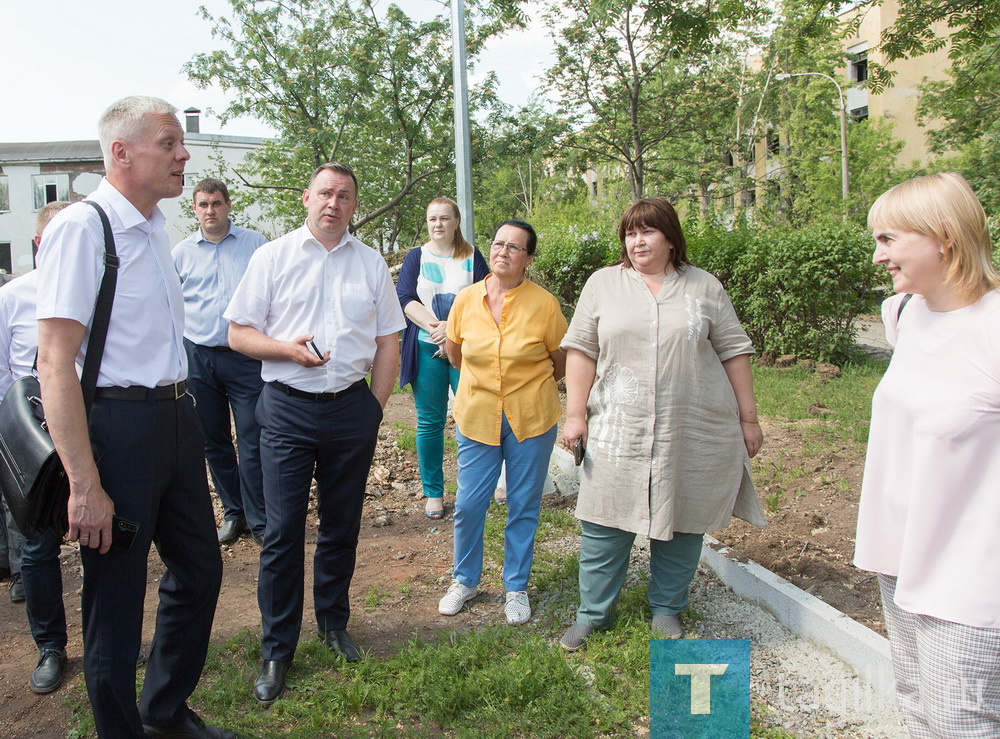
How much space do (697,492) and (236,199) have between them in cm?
2130

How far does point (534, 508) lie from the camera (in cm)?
402

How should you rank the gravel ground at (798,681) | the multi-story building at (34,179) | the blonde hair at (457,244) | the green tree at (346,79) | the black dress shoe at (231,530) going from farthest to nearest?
the multi-story building at (34,179) → the green tree at (346,79) → the blonde hair at (457,244) → the black dress shoe at (231,530) → the gravel ground at (798,681)

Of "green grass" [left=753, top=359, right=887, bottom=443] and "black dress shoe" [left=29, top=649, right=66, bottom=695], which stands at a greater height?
"green grass" [left=753, top=359, right=887, bottom=443]

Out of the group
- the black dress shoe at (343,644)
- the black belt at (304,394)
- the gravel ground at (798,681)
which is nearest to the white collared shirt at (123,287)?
the black belt at (304,394)

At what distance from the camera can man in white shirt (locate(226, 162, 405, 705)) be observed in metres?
3.29

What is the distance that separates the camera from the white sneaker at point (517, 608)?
3.90 meters

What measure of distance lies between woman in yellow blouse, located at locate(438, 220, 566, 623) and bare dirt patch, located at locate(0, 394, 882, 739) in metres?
0.29

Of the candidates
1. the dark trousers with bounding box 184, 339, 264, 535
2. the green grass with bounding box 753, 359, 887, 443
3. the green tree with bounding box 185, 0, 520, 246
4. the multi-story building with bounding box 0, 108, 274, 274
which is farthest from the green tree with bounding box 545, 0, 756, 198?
the multi-story building with bounding box 0, 108, 274, 274

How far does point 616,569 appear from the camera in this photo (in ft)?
12.0

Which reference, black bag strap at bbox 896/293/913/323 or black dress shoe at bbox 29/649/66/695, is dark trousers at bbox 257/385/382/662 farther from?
black bag strap at bbox 896/293/913/323

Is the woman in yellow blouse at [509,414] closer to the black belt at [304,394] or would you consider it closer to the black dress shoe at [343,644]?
the black dress shoe at [343,644]

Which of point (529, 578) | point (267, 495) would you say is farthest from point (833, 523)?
point (267, 495)

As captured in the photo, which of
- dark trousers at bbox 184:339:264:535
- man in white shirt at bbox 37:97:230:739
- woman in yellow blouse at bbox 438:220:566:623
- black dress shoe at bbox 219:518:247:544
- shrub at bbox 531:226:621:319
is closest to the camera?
man in white shirt at bbox 37:97:230:739

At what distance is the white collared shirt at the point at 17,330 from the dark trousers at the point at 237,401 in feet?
4.74
